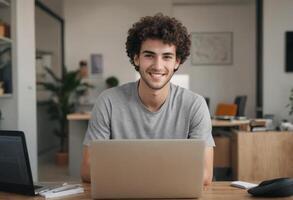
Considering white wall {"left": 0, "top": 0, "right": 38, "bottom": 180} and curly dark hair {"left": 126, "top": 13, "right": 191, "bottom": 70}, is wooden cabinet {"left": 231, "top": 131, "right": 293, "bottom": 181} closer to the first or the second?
curly dark hair {"left": 126, "top": 13, "right": 191, "bottom": 70}

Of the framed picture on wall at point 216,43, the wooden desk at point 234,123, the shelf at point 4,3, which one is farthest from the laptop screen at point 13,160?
the framed picture on wall at point 216,43

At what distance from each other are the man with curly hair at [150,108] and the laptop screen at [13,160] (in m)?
0.31

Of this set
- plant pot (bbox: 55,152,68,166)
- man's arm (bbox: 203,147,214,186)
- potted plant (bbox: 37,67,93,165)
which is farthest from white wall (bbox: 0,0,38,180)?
man's arm (bbox: 203,147,214,186)

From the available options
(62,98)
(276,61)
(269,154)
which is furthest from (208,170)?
(62,98)

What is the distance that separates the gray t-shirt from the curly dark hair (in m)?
0.19

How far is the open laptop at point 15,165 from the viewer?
3.71 feet

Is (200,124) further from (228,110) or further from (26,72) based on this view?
(228,110)

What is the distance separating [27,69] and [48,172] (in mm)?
1637

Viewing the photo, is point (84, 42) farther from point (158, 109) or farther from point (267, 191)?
point (267, 191)

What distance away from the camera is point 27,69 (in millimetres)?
3924

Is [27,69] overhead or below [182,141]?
overhead

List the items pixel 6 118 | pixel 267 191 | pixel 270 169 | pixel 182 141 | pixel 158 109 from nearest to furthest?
pixel 182 141, pixel 267 191, pixel 158 109, pixel 270 169, pixel 6 118

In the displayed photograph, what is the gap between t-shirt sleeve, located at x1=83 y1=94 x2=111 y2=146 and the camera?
5.02ft

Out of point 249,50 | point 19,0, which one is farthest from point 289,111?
point 19,0
